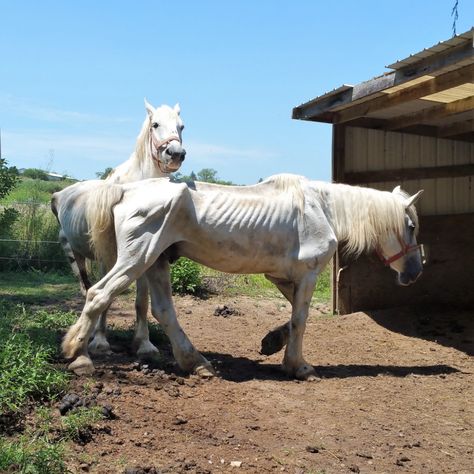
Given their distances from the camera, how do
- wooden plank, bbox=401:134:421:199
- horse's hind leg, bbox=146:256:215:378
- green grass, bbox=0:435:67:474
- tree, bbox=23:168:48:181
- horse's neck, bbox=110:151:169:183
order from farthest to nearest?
tree, bbox=23:168:48:181, wooden plank, bbox=401:134:421:199, horse's neck, bbox=110:151:169:183, horse's hind leg, bbox=146:256:215:378, green grass, bbox=0:435:67:474

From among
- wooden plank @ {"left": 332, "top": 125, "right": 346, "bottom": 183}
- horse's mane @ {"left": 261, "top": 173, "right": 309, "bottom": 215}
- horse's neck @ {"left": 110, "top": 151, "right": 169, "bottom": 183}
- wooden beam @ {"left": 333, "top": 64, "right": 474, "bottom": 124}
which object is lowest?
horse's mane @ {"left": 261, "top": 173, "right": 309, "bottom": 215}

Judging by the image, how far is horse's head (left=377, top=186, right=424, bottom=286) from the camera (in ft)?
18.9

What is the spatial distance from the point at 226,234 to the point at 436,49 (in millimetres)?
2661

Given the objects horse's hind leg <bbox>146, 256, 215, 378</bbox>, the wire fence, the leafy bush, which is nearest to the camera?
horse's hind leg <bbox>146, 256, 215, 378</bbox>

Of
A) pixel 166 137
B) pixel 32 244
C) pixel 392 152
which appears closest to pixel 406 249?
pixel 166 137

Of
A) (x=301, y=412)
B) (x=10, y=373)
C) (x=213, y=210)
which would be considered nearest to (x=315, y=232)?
(x=213, y=210)

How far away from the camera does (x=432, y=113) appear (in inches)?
303

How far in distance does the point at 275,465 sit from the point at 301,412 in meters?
1.00

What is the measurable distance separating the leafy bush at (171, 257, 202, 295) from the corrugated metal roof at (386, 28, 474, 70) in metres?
5.17

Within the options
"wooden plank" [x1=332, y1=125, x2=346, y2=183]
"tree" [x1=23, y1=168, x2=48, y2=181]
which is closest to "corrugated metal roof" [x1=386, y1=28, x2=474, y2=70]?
"wooden plank" [x1=332, y1=125, x2=346, y2=183]

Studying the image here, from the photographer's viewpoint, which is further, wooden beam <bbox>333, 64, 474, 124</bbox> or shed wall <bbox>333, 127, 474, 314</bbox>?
shed wall <bbox>333, 127, 474, 314</bbox>

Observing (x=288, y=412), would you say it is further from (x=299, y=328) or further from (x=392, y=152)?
(x=392, y=152)

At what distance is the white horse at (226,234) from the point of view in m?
4.58

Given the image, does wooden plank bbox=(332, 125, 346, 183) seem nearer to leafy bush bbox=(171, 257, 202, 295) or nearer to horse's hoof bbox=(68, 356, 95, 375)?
leafy bush bbox=(171, 257, 202, 295)
